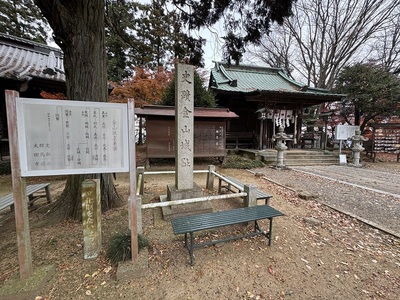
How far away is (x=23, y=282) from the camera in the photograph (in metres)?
1.81

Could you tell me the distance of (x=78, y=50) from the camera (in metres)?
2.92

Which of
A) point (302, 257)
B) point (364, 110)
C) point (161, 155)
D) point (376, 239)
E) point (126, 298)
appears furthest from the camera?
point (364, 110)

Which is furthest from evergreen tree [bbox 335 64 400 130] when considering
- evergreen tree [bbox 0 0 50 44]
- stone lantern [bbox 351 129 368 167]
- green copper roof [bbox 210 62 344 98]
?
evergreen tree [bbox 0 0 50 44]

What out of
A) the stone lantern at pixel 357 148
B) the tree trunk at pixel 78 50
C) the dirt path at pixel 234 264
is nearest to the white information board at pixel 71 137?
the dirt path at pixel 234 264

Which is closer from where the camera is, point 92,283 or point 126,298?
point 126,298

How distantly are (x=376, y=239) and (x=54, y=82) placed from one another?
A: 1051cm

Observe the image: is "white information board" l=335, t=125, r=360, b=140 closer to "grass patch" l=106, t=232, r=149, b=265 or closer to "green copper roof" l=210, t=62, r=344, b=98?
"green copper roof" l=210, t=62, r=344, b=98

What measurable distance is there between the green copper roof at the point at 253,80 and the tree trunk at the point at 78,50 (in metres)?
9.01

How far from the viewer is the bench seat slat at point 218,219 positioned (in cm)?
223

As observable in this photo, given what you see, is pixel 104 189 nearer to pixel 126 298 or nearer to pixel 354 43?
pixel 126 298

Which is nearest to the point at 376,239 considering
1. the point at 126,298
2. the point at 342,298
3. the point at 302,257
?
the point at 302,257

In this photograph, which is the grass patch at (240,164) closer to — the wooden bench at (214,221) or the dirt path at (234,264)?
the dirt path at (234,264)

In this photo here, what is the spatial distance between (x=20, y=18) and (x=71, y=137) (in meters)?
20.5

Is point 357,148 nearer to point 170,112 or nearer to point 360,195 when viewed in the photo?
point 360,195
